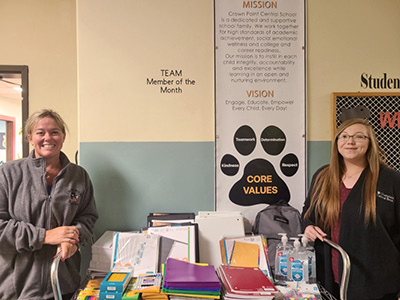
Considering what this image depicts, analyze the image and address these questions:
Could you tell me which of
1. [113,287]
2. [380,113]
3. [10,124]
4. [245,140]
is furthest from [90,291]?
[10,124]

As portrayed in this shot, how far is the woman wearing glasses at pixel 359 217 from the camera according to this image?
4.97 feet

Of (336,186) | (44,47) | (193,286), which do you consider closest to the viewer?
(193,286)

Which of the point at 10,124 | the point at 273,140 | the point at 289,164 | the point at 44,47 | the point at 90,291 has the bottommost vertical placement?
the point at 90,291

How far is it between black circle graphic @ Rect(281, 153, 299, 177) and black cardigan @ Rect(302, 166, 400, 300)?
0.47 m

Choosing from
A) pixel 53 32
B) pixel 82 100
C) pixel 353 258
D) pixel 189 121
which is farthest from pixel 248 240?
pixel 53 32

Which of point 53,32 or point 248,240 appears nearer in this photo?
point 248,240

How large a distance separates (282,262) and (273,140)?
783 mm

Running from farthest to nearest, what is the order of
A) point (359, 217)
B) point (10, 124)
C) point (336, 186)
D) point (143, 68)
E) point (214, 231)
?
point (10, 124) → point (143, 68) → point (214, 231) → point (336, 186) → point (359, 217)

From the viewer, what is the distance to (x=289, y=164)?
2.01m

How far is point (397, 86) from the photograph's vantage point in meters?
2.06

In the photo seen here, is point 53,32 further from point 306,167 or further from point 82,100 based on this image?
point 306,167

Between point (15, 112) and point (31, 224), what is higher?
point (15, 112)

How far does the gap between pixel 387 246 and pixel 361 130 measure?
610 millimetres

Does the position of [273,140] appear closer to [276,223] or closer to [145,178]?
[276,223]
